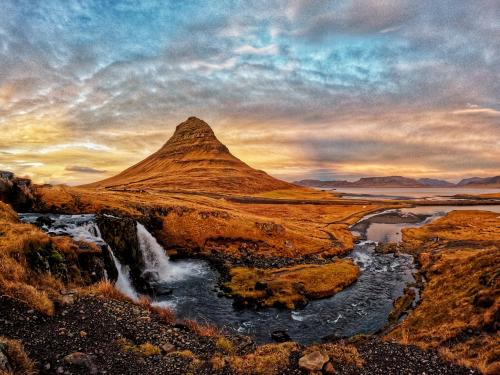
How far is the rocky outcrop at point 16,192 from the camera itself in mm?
41781

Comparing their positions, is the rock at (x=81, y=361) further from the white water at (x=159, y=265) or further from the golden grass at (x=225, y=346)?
the white water at (x=159, y=265)

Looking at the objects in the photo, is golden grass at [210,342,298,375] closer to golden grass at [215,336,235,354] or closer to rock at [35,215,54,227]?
golden grass at [215,336,235,354]

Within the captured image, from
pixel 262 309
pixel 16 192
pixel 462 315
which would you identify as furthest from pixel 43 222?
pixel 462 315

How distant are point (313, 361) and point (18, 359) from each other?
1078 centimetres

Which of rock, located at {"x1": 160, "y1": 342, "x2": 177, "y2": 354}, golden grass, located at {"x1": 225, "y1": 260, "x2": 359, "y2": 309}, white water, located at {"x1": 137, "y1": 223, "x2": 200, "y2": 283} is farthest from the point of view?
white water, located at {"x1": 137, "y1": 223, "x2": 200, "y2": 283}

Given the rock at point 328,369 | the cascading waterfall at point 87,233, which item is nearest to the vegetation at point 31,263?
the cascading waterfall at point 87,233

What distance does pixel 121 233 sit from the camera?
1607 inches

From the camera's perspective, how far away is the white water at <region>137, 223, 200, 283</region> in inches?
1601

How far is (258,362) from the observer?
13.3 m

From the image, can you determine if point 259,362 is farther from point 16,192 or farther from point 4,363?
point 16,192

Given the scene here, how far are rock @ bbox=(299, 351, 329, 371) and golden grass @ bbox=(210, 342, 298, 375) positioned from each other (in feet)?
2.45

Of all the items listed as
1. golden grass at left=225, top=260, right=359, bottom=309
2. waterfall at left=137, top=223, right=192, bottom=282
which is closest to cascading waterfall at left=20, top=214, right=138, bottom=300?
waterfall at left=137, top=223, right=192, bottom=282

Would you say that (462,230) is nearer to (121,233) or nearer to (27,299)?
(121,233)

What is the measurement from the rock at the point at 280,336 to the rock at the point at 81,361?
16.8m
